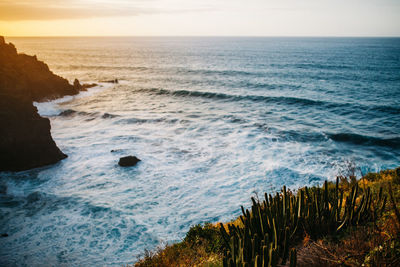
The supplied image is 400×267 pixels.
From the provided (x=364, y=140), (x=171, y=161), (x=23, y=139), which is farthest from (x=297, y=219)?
(x=364, y=140)

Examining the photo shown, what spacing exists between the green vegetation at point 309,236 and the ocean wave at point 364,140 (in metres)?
14.0

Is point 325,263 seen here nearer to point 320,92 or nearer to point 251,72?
point 320,92

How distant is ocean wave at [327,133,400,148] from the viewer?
18.2 m

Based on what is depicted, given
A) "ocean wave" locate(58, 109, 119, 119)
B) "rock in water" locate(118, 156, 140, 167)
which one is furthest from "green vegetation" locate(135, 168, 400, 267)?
"ocean wave" locate(58, 109, 119, 119)

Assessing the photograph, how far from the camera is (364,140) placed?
18859 millimetres

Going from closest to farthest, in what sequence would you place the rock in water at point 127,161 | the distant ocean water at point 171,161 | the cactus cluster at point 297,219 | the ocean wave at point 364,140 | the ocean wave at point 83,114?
the cactus cluster at point 297,219 < the distant ocean water at point 171,161 < the rock in water at point 127,161 < the ocean wave at point 364,140 < the ocean wave at point 83,114

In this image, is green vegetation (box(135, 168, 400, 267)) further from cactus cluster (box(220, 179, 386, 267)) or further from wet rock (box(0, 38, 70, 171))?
wet rock (box(0, 38, 70, 171))

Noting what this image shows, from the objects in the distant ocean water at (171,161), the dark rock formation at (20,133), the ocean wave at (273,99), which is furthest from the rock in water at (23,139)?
the ocean wave at (273,99)

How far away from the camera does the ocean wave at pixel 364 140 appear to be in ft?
59.6

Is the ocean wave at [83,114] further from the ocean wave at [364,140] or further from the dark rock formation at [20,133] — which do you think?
the ocean wave at [364,140]

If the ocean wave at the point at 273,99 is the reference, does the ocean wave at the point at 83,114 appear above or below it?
below

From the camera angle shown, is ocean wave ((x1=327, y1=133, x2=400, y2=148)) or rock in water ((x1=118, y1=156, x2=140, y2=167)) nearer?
rock in water ((x1=118, y1=156, x2=140, y2=167))

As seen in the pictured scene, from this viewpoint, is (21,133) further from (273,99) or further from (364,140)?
(273,99)

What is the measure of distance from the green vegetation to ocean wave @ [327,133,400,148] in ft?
46.0
